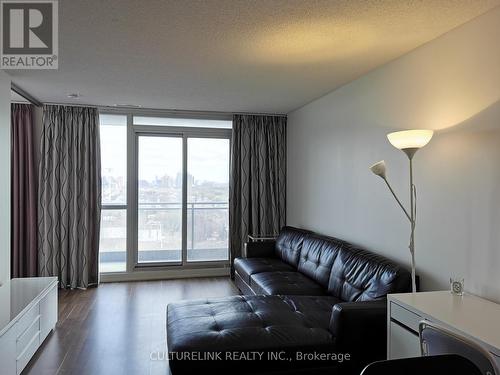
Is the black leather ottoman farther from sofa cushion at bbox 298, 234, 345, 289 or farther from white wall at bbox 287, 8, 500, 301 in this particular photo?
white wall at bbox 287, 8, 500, 301

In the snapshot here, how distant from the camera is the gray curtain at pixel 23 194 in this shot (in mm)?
4660

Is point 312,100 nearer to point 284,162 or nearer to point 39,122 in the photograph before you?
point 284,162

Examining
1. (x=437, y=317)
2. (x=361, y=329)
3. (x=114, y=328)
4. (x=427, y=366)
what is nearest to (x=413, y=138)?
(x=437, y=317)

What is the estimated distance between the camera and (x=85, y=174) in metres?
4.88

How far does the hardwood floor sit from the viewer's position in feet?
9.03

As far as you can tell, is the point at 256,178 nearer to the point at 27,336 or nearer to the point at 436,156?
the point at 436,156

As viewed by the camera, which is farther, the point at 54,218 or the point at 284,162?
the point at 284,162

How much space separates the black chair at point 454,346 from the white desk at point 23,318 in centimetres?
239

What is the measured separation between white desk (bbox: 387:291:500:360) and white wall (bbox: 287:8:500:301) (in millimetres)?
221

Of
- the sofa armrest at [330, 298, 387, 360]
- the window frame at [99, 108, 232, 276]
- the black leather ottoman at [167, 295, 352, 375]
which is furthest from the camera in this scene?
the window frame at [99, 108, 232, 276]

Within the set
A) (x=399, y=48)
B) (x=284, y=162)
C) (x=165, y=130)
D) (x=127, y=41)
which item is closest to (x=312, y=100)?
(x=284, y=162)

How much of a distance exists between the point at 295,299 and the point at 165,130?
3390 millimetres

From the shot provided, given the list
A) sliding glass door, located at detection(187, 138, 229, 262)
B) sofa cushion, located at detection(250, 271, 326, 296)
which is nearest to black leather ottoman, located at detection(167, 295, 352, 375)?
sofa cushion, located at detection(250, 271, 326, 296)

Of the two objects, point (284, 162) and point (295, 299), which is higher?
point (284, 162)
